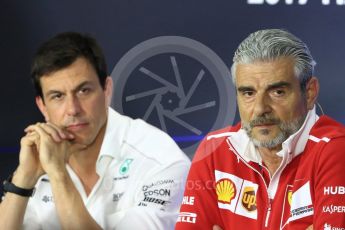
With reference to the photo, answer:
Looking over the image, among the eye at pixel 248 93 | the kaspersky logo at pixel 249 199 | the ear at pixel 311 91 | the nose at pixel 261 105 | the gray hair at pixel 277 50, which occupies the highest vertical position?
the gray hair at pixel 277 50

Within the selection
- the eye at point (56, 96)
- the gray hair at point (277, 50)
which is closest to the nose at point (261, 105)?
the gray hair at point (277, 50)

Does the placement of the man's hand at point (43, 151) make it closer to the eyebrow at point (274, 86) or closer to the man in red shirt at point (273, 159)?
the man in red shirt at point (273, 159)

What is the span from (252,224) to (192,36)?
1129mm

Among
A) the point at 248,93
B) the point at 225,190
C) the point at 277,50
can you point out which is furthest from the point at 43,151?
the point at 277,50

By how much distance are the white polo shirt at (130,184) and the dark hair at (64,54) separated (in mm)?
211

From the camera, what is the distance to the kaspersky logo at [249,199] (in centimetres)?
211

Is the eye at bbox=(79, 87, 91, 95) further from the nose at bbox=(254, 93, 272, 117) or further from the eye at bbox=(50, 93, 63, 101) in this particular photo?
the nose at bbox=(254, 93, 272, 117)

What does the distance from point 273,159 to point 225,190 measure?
185 mm

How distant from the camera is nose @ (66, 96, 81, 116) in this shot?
2365 mm

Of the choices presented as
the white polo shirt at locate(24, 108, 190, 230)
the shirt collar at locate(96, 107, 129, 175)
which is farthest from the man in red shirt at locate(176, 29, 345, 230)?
the shirt collar at locate(96, 107, 129, 175)

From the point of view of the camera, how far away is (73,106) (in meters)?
2.37

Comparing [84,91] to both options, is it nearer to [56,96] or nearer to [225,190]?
[56,96]

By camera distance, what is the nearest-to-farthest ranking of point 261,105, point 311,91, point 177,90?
point 261,105
point 311,91
point 177,90

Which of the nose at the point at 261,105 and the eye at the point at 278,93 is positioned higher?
the eye at the point at 278,93
